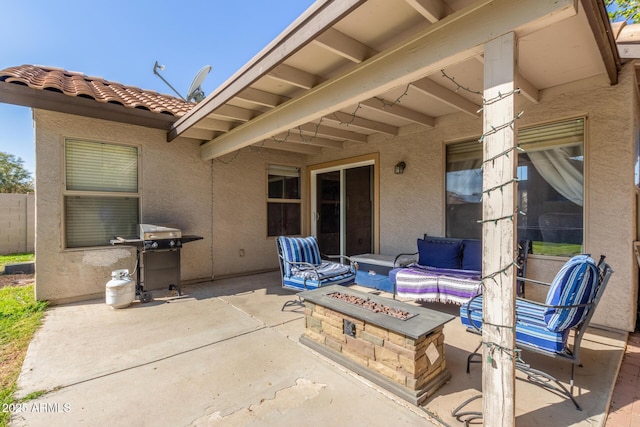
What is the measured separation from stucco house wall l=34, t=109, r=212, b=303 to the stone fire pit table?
399 centimetres

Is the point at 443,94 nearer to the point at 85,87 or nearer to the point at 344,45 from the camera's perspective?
the point at 344,45

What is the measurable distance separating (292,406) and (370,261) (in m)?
3.48

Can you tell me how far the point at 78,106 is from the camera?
4.38 meters

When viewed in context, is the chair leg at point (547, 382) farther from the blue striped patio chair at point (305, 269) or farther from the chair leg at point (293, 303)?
the chair leg at point (293, 303)

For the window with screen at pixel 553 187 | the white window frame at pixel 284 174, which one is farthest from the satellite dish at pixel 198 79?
the window with screen at pixel 553 187

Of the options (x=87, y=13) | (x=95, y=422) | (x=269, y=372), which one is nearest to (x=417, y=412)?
(x=269, y=372)

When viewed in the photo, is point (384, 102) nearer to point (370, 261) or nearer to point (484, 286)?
point (370, 261)

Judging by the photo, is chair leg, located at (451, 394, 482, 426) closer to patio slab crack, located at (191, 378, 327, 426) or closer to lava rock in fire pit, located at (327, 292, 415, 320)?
lava rock in fire pit, located at (327, 292, 415, 320)

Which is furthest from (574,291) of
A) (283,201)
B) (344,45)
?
(283,201)

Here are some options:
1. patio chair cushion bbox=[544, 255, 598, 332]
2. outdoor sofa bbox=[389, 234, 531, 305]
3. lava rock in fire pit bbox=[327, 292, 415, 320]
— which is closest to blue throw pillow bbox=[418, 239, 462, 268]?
outdoor sofa bbox=[389, 234, 531, 305]

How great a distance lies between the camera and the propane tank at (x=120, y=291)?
4.45 meters

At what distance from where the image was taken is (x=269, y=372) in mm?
2715

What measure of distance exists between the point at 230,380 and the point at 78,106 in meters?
4.63

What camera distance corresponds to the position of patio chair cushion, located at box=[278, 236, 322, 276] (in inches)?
195
